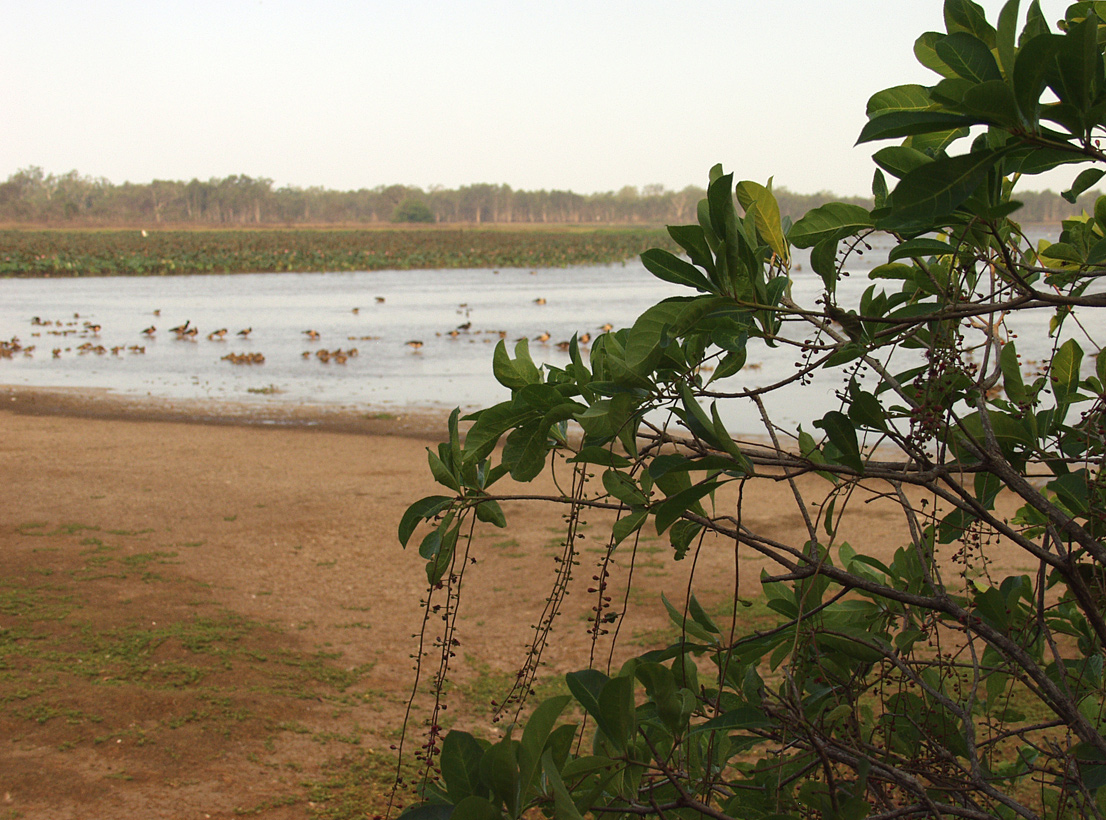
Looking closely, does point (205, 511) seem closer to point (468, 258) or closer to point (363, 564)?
point (363, 564)

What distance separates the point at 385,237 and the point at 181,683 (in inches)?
2601

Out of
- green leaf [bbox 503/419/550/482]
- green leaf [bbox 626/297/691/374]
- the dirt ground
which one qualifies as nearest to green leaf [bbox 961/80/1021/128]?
green leaf [bbox 626/297/691/374]

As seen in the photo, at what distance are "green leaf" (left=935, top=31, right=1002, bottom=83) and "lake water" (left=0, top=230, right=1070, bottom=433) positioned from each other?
19.8 ft

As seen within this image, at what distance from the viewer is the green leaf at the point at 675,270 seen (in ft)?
3.11

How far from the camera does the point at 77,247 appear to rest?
5109 centimetres

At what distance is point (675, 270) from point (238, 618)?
453cm

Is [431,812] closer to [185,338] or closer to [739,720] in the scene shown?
[739,720]

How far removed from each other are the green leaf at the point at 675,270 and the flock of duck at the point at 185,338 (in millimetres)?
13805

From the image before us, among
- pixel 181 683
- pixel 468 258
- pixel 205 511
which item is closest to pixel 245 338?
pixel 205 511

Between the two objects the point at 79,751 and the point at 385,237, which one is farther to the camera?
the point at 385,237

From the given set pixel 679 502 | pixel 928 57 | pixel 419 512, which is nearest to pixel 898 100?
pixel 928 57

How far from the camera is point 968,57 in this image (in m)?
0.77

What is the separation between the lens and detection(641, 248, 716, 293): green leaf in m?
0.95

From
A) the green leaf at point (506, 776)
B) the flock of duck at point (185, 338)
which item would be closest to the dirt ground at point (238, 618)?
the green leaf at point (506, 776)
